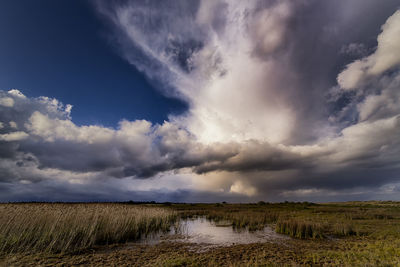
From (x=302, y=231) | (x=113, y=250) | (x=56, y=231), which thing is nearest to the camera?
(x=113, y=250)

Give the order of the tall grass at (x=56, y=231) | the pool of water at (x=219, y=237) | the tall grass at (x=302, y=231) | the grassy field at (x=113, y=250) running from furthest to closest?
the tall grass at (x=302, y=231) → the pool of water at (x=219, y=237) → the tall grass at (x=56, y=231) → the grassy field at (x=113, y=250)

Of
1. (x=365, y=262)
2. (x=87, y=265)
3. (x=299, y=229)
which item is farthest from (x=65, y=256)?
(x=299, y=229)

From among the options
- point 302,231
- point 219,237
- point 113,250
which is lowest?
point 113,250

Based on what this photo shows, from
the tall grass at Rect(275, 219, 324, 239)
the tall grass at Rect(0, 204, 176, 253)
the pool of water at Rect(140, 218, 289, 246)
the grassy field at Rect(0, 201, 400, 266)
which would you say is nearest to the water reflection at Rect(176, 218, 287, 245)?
the pool of water at Rect(140, 218, 289, 246)

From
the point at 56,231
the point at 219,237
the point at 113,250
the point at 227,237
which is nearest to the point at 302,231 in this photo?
the point at 227,237

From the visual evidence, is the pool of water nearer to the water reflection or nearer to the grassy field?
the water reflection

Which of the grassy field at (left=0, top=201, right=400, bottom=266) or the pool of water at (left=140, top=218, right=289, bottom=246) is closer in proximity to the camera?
the grassy field at (left=0, top=201, right=400, bottom=266)

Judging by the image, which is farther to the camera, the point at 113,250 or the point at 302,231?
the point at 302,231

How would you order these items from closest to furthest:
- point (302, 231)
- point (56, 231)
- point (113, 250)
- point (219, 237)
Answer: point (113, 250)
point (56, 231)
point (219, 237)
point (302, 231)

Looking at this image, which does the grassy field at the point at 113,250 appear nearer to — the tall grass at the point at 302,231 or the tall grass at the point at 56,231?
the tall grass at the point at 56,231

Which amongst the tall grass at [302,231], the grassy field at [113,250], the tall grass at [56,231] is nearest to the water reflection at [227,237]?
the tall grass at [302,231]

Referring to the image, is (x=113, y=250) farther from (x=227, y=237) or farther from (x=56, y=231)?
(x=227, y=237)

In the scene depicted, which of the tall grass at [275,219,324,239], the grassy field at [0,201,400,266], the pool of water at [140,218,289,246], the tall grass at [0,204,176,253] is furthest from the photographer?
the tall grass at [275,219,324,239]

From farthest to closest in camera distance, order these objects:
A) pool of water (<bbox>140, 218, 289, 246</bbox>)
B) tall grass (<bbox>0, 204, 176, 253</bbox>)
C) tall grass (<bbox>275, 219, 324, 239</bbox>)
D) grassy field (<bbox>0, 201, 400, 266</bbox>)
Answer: tall grass (<bbox>275, 219, 324, 239</bbox>) < pool of water (<bbox>140, 218, 289, 246</bbox>) < tall grass (<bbox>0, 204, 176, 253</bbox>) < grassy field (<bbox>0, 201, 400, 266</bbox>)
